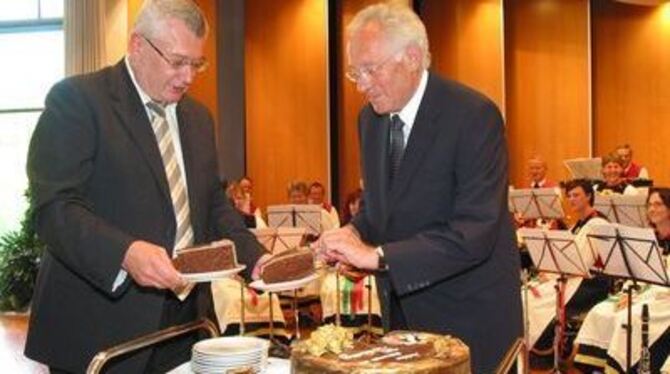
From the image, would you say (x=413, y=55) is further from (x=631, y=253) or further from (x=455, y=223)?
(x=631, y=253)

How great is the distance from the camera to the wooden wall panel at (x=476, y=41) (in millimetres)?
14359

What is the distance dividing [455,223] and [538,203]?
8120 millimetres

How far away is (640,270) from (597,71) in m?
10.4

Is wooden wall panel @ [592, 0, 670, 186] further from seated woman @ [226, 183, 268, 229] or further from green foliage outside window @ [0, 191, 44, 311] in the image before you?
green foliage outside window @ [0, 191, 44, 311]

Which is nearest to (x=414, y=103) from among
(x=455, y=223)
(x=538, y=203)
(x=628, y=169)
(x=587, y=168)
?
(x=455, y=223)

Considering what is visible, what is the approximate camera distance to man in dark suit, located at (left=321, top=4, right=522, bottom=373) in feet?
7.27

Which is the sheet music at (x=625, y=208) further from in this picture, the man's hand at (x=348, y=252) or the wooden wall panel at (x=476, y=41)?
the man's hand at (x=348, y=252)

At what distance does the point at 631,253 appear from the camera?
5.79m

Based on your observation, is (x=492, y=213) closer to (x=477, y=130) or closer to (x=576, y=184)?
(x=477, y=130)

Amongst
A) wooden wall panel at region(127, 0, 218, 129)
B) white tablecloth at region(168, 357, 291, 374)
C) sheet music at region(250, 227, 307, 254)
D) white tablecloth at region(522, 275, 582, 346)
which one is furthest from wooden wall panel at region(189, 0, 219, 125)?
white tablecloth at region(168, 357, 291, 374)

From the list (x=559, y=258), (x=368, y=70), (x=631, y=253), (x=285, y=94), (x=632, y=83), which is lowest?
(x=559, y=258)

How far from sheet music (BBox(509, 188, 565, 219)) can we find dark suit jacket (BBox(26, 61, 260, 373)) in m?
8.11

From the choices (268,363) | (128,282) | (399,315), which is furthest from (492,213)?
(128,282)

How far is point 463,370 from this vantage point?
1560mm
